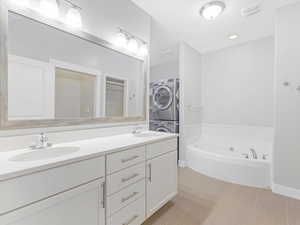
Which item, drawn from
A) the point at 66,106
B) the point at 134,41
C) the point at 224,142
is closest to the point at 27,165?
the point at 66,106

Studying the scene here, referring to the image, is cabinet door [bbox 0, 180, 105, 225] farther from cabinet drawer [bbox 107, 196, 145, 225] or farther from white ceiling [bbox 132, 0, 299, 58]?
white ceiling [bbox 132, 0, 299, 58]

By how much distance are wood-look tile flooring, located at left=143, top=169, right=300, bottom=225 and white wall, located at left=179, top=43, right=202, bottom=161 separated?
3.77 ft

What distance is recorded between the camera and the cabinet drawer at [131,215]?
129 centimetres

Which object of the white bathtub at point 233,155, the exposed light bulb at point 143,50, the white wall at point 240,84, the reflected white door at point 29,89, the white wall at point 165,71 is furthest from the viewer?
the white wall at point 165,71

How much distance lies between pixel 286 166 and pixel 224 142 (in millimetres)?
1448

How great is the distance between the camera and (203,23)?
8.61 feet

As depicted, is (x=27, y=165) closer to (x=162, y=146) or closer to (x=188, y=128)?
(x=162, y=146)

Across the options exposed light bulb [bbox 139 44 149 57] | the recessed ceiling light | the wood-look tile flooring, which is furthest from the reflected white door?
the recessed ceiling light

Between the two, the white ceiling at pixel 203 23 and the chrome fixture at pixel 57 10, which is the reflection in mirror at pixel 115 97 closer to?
the chrome fixture at pixel 57 10

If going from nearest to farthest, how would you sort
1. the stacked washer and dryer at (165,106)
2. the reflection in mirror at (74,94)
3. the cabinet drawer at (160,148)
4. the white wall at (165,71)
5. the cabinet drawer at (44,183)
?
1. the cabinet drawer at (44,183)
2. the reflection in mirror at (74,94)
3. the cabinet drawer at (160,148)
4. the stacked washer and dryer at (165,106)
5. the white wall at (165,71)

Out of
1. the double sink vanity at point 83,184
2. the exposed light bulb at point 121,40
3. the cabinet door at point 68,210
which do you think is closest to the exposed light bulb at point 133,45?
the exposed light bulb at point 121,40

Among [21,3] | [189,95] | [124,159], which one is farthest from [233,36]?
[21,3]

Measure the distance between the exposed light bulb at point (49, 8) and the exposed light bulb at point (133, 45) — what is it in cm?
96

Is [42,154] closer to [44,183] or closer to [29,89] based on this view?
[44,183]
